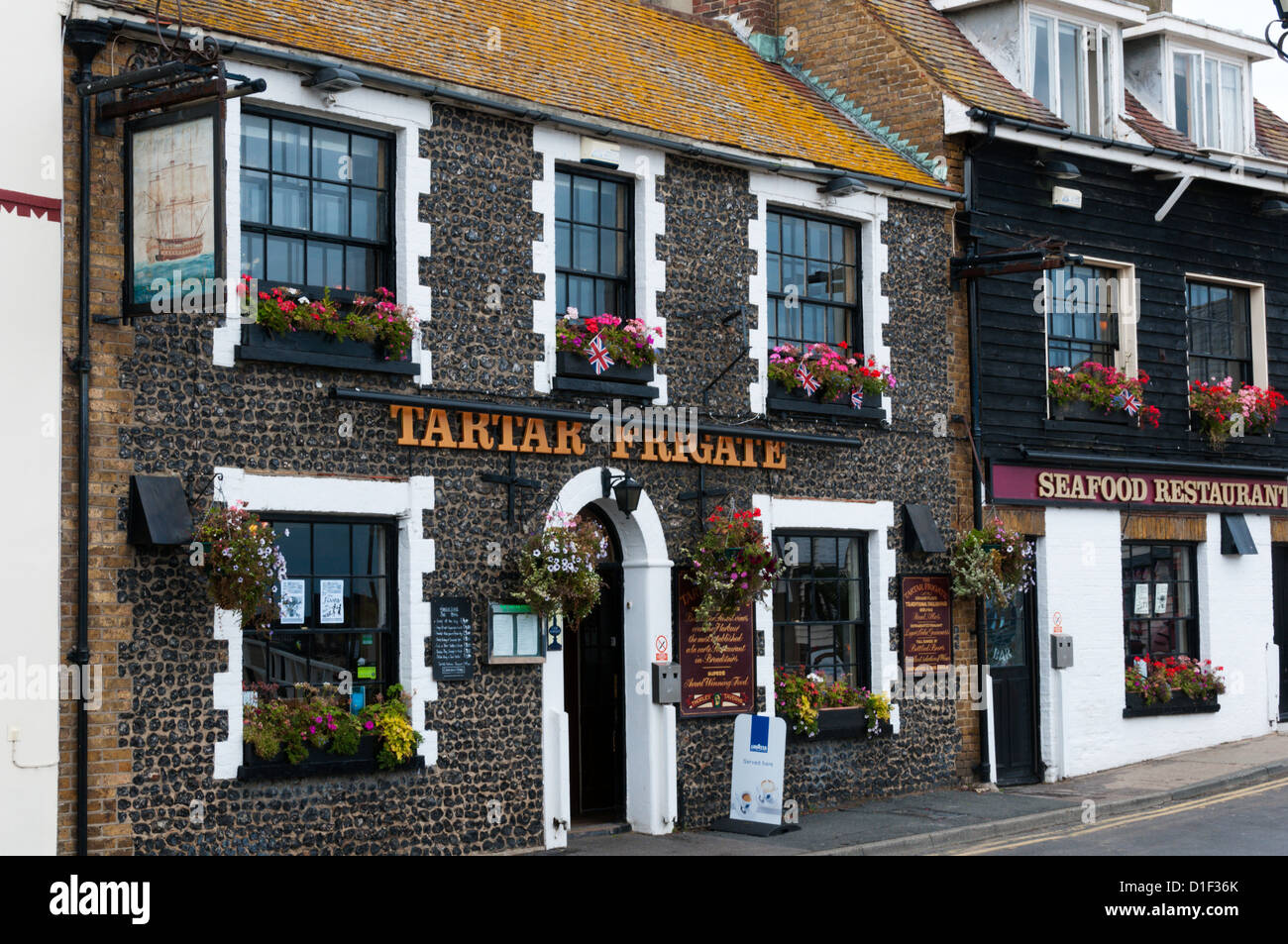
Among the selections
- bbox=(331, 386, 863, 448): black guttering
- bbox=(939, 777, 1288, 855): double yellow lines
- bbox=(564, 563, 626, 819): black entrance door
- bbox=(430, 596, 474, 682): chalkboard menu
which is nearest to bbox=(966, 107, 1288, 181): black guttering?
bbox=(331, 386, 863, 448): black guttering

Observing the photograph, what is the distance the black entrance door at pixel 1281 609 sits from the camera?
2117 centimetres

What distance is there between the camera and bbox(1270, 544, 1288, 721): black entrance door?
834 inches

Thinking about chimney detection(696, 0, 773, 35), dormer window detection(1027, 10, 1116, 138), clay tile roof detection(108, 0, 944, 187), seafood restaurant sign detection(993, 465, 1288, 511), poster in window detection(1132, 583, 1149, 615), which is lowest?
poster in window detection(1132, 583, 1149, 615)

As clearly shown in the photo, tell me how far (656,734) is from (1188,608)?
29.1ft

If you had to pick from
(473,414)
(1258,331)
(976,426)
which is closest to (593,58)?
(473,414)

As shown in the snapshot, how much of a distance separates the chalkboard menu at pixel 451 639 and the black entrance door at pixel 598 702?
193 centimetres

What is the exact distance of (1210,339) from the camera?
20.9 m

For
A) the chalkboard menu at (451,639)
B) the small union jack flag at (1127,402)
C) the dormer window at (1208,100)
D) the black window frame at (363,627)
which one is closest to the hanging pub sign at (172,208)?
the black window frame at (363,627)

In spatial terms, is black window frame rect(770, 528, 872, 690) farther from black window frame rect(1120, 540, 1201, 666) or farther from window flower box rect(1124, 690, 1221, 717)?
black window frame rect(1120, 540, 1201, 666)

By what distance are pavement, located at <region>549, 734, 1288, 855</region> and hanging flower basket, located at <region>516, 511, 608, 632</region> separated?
210cm

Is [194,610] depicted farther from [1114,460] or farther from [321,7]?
[1114,460]

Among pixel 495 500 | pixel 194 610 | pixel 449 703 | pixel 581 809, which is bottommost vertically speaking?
pixel 581 809

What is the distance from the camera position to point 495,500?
44.6ft

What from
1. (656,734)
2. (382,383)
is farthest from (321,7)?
(656,734)
